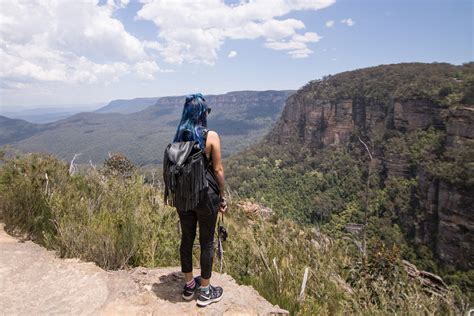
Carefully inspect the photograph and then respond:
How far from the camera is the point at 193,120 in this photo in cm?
269

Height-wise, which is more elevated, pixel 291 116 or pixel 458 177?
pixel 291 116

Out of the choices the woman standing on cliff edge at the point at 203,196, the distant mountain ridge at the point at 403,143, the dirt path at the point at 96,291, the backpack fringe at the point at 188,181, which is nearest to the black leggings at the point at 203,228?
the woman standing on cliff edge at the point at 203,196

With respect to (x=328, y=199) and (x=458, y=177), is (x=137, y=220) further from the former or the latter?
(x=328, y=199)

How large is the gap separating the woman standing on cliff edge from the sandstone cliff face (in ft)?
119

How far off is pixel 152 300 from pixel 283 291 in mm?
1103

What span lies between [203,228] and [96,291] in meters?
1.04

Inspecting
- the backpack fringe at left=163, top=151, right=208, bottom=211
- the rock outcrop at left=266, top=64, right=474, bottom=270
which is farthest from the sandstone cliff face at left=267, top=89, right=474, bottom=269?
the backpack fringe at left=163, top=151, right=208, bottom=211

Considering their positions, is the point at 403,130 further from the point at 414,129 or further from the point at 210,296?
the point at 210,296

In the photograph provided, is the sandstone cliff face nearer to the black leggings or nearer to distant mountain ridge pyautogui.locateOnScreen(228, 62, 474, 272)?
distant mountain ridge pyautogui.locateOnScreen(228, 62, 474, 272)

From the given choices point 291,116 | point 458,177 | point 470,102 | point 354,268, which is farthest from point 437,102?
point 354,268

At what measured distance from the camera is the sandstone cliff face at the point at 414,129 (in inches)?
1369

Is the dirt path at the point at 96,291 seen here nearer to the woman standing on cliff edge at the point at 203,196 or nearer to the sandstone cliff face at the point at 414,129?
the woman standing on cliff edge at the point at 203,196

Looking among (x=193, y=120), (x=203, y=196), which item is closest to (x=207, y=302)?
(x=203, y=196)

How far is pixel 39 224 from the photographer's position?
388 centimetres
